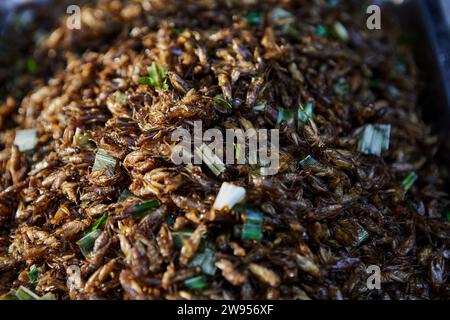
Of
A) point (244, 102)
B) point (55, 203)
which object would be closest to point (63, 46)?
point (55, 203)

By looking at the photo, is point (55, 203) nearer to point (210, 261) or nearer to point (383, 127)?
point (210, 261)

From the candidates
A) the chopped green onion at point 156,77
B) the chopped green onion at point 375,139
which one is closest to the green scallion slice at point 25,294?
the chopped green onion at point 156,77

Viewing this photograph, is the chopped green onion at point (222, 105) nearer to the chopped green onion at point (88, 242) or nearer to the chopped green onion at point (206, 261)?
the chopped green onion at point (206, 261)

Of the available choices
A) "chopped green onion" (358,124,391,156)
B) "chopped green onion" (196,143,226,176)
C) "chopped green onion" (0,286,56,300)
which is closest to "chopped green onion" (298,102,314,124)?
"chopped green onion" (358,124,391,156)

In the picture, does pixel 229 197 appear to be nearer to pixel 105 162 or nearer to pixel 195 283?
pixel 195 283

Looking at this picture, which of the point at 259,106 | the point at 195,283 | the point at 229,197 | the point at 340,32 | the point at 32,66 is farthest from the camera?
the point at 32,66

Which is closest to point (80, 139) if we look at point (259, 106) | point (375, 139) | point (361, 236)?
point (259, 106)

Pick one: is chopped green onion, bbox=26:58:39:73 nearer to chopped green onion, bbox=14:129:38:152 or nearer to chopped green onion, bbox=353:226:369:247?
chopped green onion, bbox=14:129:38:152
